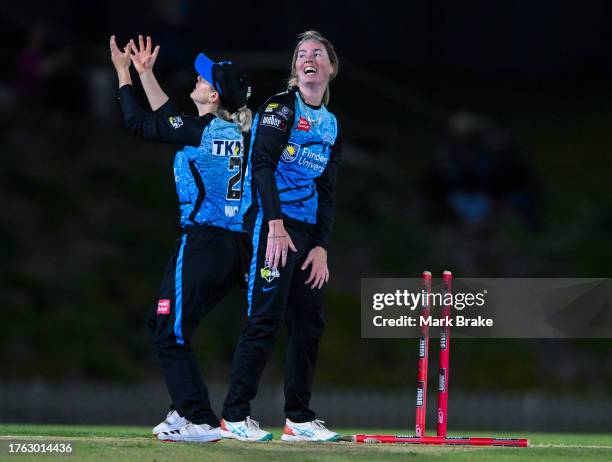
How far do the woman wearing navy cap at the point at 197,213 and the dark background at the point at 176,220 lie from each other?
23.7ft

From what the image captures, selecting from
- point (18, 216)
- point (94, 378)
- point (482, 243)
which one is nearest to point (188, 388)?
point (94, 378)

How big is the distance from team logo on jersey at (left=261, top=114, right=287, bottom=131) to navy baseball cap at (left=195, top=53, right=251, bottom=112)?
27 centimetres

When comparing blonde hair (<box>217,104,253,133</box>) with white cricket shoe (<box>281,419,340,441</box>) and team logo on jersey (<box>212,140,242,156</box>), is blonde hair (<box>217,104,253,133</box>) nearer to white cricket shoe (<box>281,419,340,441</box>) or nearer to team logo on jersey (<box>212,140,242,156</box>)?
team logo on jersey (<box>212,140,242,156</box>)

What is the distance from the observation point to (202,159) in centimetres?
807

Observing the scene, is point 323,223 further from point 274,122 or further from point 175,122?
point 175,122

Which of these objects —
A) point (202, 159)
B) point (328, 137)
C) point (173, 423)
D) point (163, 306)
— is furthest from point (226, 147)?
point (173, 423)

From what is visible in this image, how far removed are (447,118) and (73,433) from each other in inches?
550

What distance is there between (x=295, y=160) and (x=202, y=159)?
49cm

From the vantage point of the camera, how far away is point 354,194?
62.5 feet

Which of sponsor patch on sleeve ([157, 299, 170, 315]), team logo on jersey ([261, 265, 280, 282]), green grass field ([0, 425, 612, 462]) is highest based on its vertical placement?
team logo on jersey ([261, 265, 280, 282])

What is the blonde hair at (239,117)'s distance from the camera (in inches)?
322

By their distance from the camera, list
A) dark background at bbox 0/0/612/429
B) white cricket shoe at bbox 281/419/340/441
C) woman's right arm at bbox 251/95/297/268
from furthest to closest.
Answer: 1. dark background at bbox 0/0/612/429
2. white cricket shoe at bbox 281/419/340/441
3. woman's right arm at bbox 251/95/297/268

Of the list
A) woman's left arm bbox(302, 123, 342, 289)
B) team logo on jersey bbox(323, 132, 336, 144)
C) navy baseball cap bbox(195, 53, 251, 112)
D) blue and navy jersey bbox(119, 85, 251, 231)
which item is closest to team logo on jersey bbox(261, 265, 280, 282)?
woman's left arm bbox(302, 123, 342, 289)

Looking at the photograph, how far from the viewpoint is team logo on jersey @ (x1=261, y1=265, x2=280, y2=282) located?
7.90 m
